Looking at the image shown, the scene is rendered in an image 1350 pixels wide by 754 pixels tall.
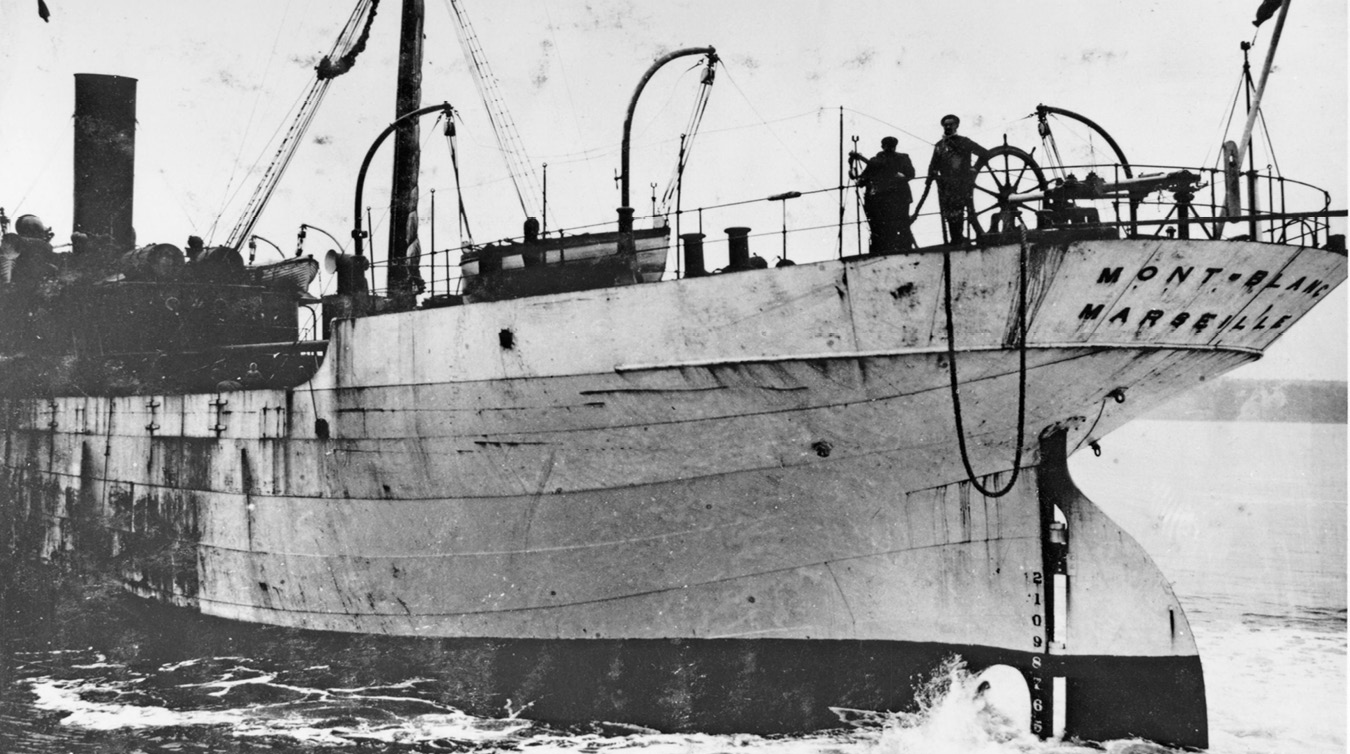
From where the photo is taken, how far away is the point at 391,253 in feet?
38.4

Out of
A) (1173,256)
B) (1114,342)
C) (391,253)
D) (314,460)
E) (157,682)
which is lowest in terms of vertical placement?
(157,682)

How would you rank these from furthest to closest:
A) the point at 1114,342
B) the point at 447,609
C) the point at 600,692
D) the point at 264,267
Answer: the point at 264,267, the point at 447,609, the point at 600,692, the point at 1114,342

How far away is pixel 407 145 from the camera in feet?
38.4

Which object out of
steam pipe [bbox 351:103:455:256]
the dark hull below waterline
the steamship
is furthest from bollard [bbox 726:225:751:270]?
steam pipe [bbox 351:103:455:256]

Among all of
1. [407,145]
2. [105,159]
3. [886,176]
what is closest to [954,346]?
[886,176]

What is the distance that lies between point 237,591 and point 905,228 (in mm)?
9243

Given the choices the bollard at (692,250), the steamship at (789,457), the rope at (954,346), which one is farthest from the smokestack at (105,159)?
the rope at (954,346)

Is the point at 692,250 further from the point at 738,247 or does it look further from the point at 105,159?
the point at 105,159

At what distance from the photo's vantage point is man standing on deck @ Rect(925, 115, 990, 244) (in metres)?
7.47

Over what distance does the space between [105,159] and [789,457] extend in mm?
13645

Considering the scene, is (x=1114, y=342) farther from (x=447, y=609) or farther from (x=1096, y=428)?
(x=447, y=609)

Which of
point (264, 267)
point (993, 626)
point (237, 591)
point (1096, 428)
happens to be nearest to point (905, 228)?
point (1096, 428)

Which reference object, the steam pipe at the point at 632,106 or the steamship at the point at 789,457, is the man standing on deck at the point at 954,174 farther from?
the steam pipe at the point at 632,106

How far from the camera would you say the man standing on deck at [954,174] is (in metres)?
7.47
